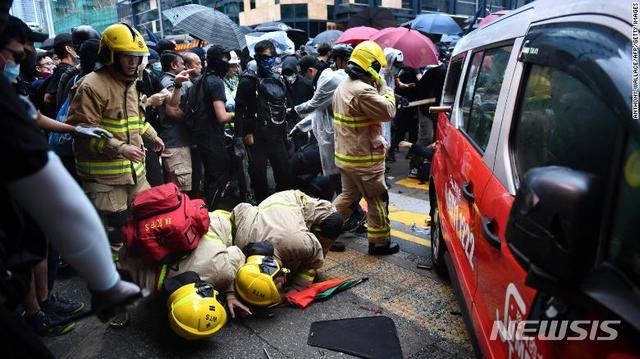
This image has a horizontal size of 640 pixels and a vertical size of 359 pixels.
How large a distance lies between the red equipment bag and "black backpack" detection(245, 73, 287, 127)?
2.00 m

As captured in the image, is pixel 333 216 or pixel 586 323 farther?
pixel 333 216

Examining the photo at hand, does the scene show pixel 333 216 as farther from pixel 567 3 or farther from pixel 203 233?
pixel 567 3

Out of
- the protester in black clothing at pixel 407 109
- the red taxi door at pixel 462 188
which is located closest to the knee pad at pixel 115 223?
the red taxi door at pixel 462 188

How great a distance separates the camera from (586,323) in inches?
44.4

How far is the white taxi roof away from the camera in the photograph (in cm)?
127

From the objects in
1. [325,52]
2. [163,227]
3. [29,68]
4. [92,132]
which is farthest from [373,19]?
[163,227]

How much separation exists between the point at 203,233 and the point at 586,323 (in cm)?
229

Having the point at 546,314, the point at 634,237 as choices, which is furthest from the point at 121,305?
the point at 634,237

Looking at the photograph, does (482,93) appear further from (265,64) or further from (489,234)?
(265,64)

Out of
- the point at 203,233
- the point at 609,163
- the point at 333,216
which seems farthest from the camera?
the point at 333,216

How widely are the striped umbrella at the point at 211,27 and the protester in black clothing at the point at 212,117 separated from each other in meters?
1.37

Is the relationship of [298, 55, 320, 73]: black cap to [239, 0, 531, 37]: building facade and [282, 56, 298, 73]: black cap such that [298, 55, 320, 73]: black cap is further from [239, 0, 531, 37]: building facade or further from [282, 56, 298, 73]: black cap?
[239, 0, 531, 37]: building facade

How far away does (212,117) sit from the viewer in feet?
15.1

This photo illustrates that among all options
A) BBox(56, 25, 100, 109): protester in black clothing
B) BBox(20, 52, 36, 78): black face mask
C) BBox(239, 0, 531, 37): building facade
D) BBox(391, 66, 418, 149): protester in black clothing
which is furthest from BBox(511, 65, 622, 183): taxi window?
BBox(239, 0, 531, 37): building facade
